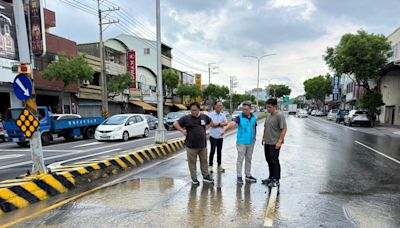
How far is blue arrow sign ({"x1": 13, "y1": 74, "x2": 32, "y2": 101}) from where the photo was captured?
5.58 metres

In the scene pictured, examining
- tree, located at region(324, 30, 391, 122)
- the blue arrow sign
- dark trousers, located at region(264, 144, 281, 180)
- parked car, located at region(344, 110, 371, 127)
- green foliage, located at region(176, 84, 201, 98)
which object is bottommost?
parked car, located at region(344, 110, 371, 127)

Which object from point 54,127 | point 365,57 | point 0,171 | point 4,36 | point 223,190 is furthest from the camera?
point 365,57

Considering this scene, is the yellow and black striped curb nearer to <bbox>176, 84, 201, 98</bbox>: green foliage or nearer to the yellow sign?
the yellow sign

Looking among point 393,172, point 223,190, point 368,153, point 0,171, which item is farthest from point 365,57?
point 0,171

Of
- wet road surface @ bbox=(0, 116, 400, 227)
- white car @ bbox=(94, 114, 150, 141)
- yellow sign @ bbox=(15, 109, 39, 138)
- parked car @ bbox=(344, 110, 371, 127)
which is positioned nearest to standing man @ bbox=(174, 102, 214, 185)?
wet road surface @ bbox=(0, 116, 400, 227)

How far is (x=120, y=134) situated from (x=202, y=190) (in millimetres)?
10263

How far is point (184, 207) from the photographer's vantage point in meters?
4.82

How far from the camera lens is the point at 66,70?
21719 mm

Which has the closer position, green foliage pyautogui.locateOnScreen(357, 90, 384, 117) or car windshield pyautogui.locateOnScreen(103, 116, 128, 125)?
car windshield pyautogui.locateOnScreen(103, 116, 128, 125)

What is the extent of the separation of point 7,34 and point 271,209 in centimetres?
2269

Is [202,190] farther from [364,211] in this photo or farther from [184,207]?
[364,211]

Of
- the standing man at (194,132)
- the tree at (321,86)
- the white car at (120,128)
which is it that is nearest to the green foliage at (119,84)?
the white car at (120,128)

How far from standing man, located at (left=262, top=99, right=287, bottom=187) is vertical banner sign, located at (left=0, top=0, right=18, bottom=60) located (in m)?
21.1

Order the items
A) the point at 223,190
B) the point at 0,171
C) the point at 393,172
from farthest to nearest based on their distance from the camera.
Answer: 1. the point at 0,171
2. the point at 393,172
3. the point at 223,190
